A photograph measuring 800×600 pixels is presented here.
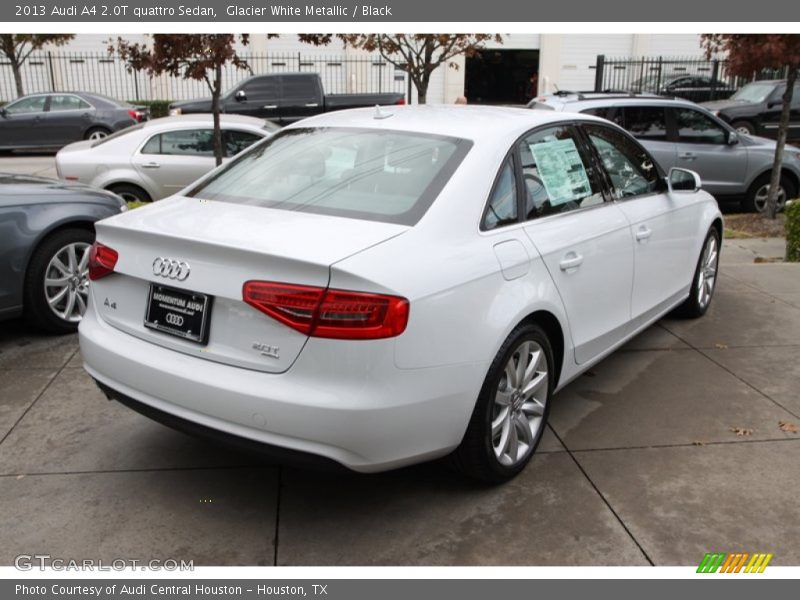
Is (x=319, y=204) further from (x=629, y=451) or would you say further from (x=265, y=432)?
(x=629, y=451)

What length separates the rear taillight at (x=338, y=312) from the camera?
9.18ft

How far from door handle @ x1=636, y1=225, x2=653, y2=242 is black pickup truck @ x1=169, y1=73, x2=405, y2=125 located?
12535mm

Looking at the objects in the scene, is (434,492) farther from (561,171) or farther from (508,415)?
(561,171)

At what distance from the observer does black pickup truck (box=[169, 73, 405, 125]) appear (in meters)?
16.6

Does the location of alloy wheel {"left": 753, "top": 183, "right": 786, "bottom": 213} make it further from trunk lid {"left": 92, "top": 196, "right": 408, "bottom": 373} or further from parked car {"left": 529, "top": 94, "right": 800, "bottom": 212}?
trunk lid {"left": 92, "top": 196, "right": 408, "bottom": 373}

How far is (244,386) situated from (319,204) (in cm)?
93

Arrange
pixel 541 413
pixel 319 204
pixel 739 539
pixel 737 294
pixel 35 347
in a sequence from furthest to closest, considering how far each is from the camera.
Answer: pixel 737 294 < pixel 35 347 < pixel 541 413 < pixel 319 204 < pixel 739 539

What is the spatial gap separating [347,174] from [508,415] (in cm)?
132

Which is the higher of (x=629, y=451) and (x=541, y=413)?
(x=541, y=413)

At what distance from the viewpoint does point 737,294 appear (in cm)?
686

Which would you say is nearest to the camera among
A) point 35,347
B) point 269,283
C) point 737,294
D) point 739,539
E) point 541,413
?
point 269,283

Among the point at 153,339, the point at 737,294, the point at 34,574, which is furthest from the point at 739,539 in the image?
the point at 737,294

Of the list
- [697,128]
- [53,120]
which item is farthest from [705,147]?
[53,120]

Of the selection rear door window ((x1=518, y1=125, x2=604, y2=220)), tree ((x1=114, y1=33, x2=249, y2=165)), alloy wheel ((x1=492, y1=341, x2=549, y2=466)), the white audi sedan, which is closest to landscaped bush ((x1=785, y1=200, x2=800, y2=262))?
the white audi sedan
